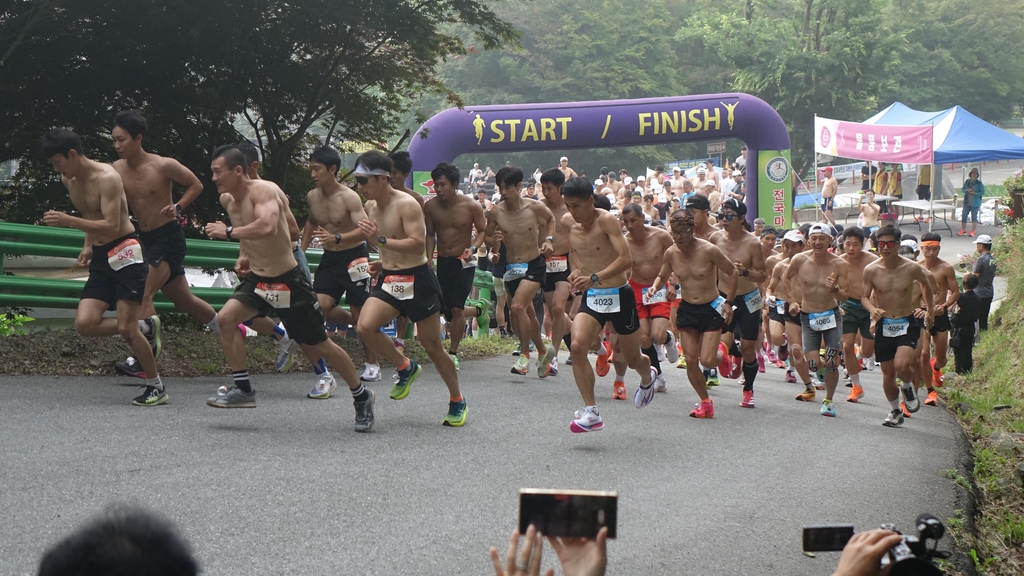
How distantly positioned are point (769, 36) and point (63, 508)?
43.6m

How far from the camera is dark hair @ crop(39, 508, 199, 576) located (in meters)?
1.72

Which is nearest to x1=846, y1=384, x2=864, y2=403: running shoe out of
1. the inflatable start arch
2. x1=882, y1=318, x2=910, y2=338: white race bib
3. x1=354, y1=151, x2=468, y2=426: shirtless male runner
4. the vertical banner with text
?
x1=882, y1=318, x2=910, y2=338: white race bib

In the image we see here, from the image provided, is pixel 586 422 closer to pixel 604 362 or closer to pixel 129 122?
pixel 604 362

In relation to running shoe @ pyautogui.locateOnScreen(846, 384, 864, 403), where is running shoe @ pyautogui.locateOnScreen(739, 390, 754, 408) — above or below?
above

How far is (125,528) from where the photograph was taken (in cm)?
178

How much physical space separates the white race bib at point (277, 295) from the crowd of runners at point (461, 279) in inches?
0.6

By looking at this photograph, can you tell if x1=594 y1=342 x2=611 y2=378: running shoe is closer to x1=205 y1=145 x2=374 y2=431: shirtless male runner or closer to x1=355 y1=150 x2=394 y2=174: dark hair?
x1=205 y1=145 x2=374 y2=431: shirtless male runner

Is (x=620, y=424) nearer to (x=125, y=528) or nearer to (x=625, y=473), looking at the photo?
(x=625, y=473)

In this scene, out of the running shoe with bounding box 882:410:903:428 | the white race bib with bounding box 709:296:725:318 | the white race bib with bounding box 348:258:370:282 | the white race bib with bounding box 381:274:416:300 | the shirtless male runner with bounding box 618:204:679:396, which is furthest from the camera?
the shirtless male runner with bounding box 618:204:679:396

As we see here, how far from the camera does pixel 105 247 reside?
8.05 metres

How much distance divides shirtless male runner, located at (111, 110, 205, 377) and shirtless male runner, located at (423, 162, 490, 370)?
8.53 ft

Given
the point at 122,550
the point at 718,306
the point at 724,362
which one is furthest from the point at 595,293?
the point at 122,550

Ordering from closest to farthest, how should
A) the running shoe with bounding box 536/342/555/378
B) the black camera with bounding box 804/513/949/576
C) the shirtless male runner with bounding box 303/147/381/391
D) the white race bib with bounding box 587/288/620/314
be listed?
the black camera with bounding box 804/513/949/576 < the white race bib with bounding box 587/288/620/314 < the shirtless male runner with bounding box 303/147/381/391 < the running shoe with bounding box 536/342/555/378

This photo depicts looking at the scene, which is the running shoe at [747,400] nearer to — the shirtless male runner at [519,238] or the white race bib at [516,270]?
the shirtless male runner at [519,238]
